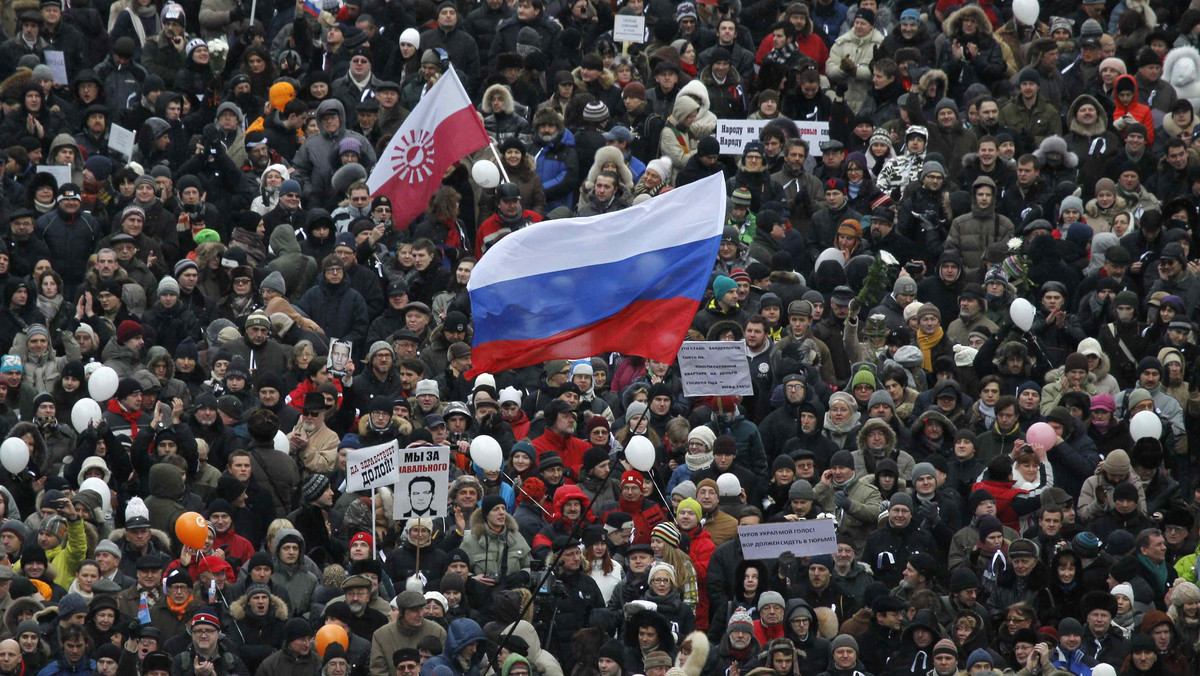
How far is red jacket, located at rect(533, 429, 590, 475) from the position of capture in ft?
68.9

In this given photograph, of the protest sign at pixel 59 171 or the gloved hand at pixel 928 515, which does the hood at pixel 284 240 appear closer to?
the protest sign at pixel 59 171

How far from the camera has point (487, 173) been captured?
79.9 ft

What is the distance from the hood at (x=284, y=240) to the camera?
78.4 feet

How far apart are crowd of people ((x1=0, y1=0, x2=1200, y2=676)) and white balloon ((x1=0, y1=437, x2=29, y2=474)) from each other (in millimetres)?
35

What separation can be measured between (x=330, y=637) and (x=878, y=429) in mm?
4834

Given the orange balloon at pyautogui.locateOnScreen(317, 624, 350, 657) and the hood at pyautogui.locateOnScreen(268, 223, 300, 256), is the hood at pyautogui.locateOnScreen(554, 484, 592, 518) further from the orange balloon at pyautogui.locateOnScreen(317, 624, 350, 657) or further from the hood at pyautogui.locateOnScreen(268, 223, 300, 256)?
the hood at pyautogui.locateOnScreen(268, 223, 300, 256)

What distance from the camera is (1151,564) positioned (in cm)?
2019

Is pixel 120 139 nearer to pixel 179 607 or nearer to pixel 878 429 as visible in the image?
pixel 179 607

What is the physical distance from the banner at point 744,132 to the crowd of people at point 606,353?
97 mm

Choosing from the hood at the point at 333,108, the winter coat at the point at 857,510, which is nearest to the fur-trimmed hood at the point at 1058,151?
the winter coat at the point at 857,510

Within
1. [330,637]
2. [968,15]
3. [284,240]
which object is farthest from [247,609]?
[968,15]

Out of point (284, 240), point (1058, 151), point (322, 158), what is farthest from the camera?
point (322, 158)

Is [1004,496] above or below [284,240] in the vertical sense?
below

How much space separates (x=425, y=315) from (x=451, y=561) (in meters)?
3.65
